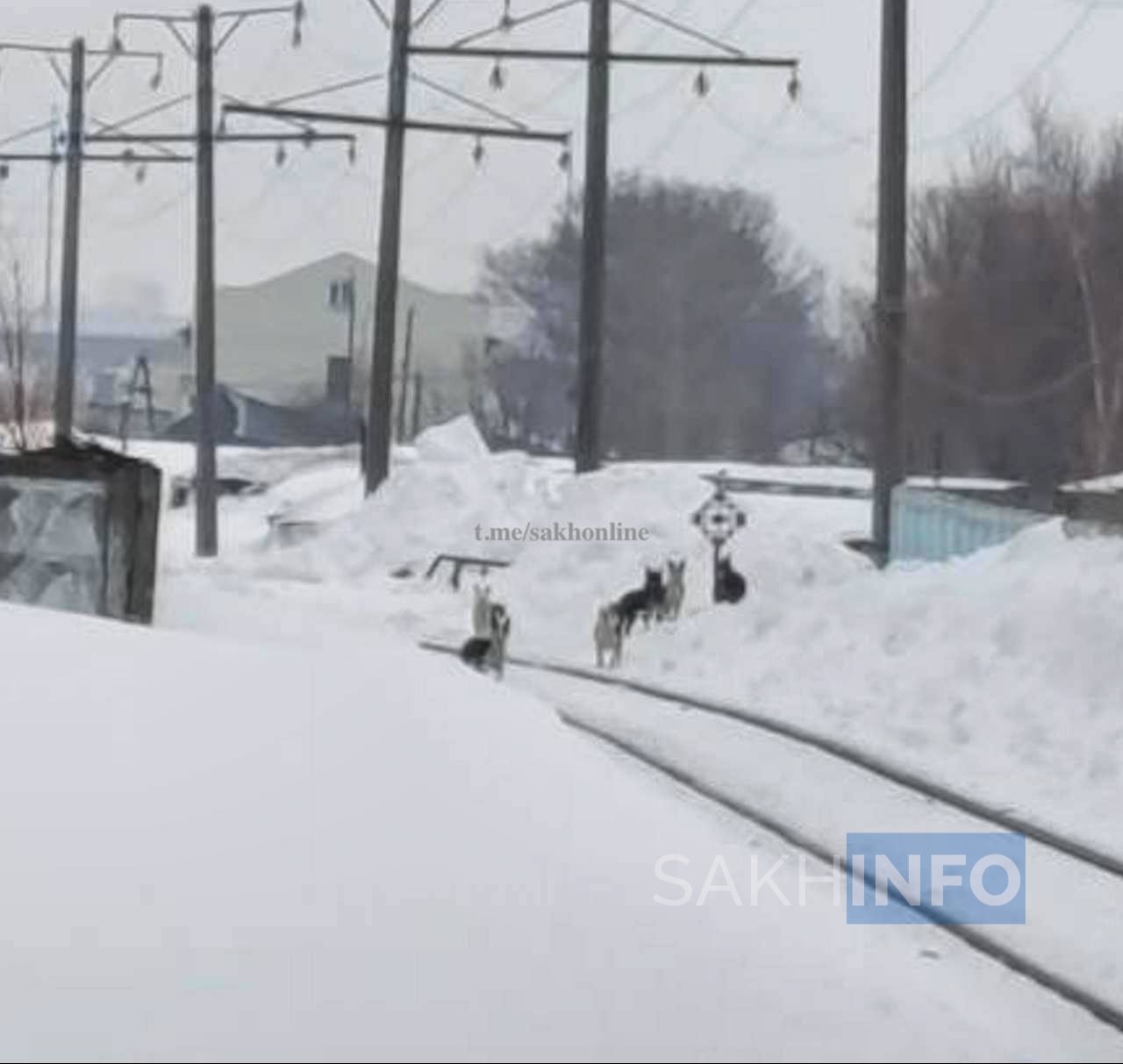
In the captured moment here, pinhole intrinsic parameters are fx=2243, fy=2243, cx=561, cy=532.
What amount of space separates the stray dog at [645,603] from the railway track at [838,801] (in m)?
3.40

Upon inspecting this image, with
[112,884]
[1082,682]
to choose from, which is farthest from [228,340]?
[112,884]

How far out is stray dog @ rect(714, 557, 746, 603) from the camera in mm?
23031

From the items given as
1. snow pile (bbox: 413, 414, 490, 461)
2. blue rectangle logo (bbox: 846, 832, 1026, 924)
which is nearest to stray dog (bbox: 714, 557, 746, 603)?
blue rectangle logo (bbox: 846, 832, 1026, 924)

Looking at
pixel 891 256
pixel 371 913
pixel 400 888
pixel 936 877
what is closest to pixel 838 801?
pixel 936 877

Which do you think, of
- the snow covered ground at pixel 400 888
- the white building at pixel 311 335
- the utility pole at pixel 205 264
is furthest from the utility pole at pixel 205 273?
the white building at pixel 311 335

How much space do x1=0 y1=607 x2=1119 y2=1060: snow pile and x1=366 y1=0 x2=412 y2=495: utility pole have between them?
27564 mm

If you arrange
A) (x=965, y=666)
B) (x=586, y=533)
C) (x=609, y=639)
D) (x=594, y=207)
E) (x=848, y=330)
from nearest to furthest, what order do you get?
(x=965, y=666), (x=609, y=639), (x=586, y=533), (x=594, y=207), (x=848, y=330)

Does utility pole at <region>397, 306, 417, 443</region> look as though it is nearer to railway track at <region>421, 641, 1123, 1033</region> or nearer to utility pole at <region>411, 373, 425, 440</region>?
utility pole at <region>411, 373, 425, 440</region>

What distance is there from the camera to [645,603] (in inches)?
875

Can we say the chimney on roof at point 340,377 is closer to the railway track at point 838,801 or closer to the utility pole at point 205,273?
the utility pole at point 205,273

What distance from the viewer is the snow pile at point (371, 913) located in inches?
176

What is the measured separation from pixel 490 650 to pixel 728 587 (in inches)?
215

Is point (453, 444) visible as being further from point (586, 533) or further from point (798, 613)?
point (798, 613)

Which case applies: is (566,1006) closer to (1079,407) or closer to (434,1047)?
(434,1047)
